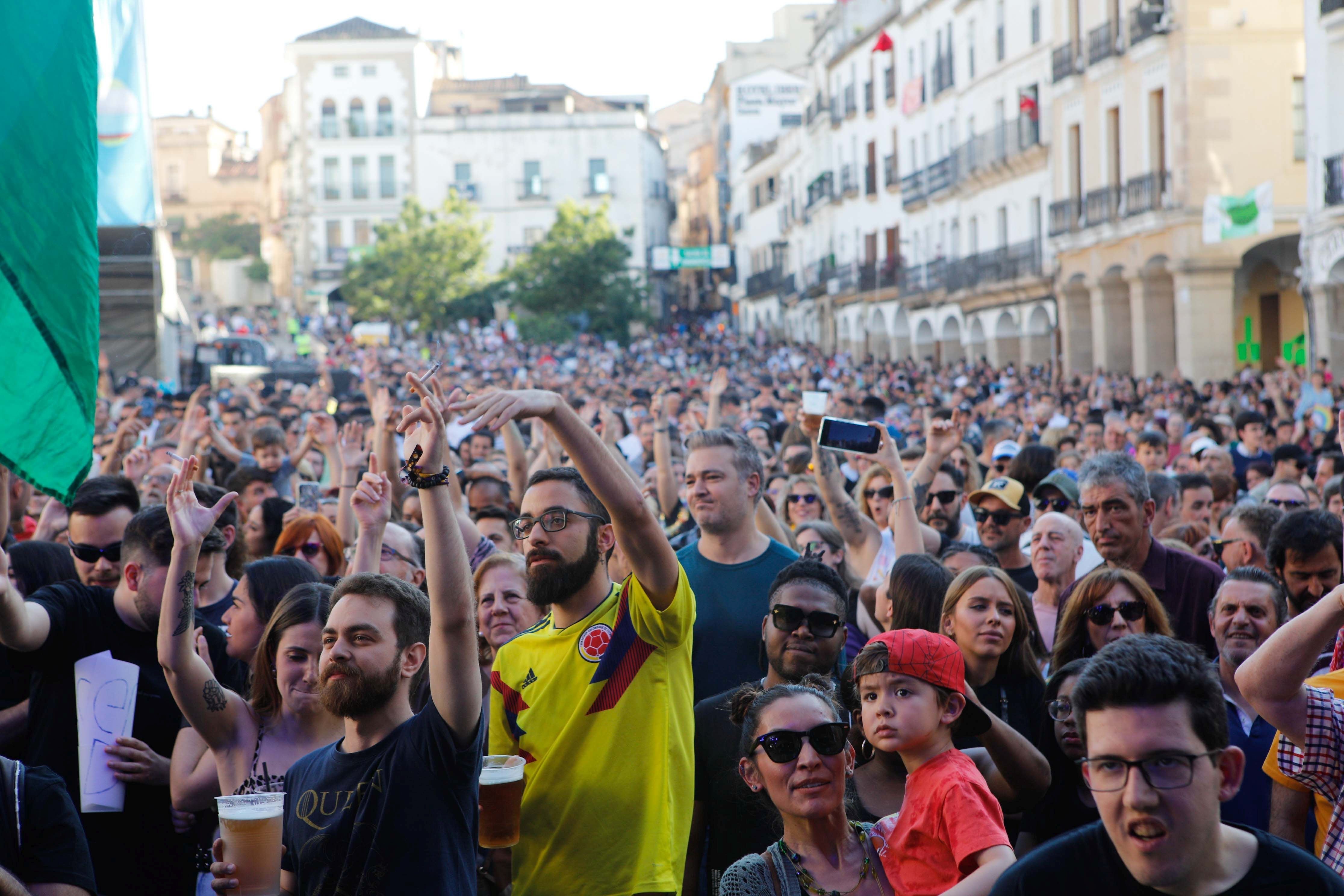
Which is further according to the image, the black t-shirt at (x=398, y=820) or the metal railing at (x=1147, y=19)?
the metal railing at (x=1147, y=19)

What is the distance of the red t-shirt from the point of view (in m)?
3.26

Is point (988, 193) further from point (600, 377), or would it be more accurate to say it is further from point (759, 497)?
point (759, 497)

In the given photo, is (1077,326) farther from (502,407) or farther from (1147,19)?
(502,407)

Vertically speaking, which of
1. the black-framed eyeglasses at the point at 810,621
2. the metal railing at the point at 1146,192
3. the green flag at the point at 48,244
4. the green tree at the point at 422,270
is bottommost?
the black-framed eyeglasses at the point at 810,621

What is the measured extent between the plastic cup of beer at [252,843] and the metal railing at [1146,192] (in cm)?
2637

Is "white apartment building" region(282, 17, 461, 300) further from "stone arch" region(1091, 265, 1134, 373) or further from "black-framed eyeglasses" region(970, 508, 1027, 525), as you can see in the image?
"black-framed eyeglasses" region(970, 508, 1027, 525)

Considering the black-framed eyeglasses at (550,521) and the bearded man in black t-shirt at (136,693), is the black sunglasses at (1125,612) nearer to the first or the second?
the black-framed eyeglasses at (550,521)

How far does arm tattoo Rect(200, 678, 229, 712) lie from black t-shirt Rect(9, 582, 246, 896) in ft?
1.06

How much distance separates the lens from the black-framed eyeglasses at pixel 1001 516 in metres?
6.64

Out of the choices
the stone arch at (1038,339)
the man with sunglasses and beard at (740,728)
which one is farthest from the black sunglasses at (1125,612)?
the stone arch at (1038,339)

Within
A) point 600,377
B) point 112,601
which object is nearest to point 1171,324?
point 600,377

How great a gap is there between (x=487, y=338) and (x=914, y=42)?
57.6 feet

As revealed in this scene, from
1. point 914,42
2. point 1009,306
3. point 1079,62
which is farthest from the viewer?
point 914,42

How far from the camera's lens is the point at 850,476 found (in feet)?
34.1
